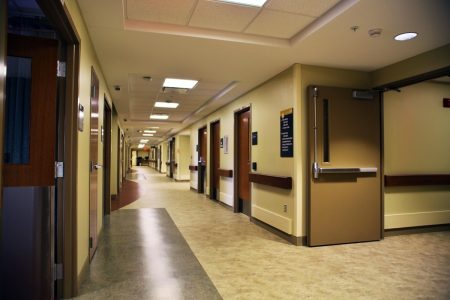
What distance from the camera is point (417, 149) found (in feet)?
16.9

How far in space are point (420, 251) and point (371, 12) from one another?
10.3 ft

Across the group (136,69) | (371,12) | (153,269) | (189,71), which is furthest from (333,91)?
(153,269)

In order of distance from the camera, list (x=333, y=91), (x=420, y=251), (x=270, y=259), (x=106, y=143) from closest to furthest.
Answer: (x=270, y=259), (x=420, y=251), (x=333, y=91), (x=106, y=143)

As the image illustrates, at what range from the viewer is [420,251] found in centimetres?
407

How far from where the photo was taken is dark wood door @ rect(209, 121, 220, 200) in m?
8.77

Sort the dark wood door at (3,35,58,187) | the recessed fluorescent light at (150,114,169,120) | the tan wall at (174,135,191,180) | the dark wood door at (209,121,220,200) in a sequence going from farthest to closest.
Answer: the tan wall at (174,135,191,180)
the recessed fluorescent light at (150,114,169,120)
the dark wood door at (209,121,220,200)
the dark wood door at (3,35,58,187)

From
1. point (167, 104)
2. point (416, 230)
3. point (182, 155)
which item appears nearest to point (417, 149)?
point (416, 230)

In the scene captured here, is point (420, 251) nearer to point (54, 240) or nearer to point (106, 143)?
point (54, 240)

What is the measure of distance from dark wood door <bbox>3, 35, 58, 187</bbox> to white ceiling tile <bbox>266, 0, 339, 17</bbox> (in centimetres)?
200

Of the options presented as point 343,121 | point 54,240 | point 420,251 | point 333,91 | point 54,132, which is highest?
point 333,91

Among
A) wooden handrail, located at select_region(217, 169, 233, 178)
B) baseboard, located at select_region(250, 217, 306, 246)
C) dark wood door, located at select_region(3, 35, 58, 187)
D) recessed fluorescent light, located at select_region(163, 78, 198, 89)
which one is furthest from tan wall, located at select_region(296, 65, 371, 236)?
dark wood door, located at select_region(3, 35, 58, 187)

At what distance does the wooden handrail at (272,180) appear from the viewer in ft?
14.7

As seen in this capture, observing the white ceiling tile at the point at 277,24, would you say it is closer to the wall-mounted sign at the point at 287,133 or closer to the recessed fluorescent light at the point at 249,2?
the recessed fluorescent light at the point at 249,2

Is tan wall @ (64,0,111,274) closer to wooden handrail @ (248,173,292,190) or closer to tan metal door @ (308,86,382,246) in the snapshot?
wooden handrail @ (248,173,292,190)
